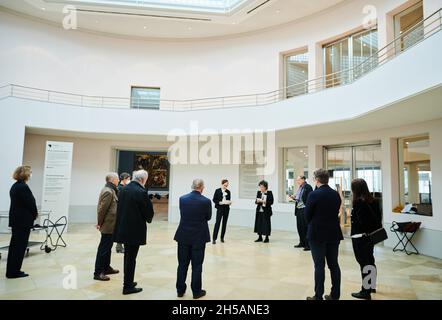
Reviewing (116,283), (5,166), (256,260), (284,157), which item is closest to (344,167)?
(284,157)

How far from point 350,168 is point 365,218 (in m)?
6.40

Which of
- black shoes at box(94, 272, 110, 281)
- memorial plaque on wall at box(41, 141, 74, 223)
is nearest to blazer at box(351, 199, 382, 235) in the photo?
black shoes at box(94, 272, 110, 281)

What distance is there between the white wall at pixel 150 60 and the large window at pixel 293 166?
2811 millimetres

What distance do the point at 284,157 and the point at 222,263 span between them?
6819mm

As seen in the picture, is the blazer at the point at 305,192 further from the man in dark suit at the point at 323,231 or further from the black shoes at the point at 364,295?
the man in dark suit at the point at 323,231

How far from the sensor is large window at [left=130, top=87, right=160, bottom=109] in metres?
14.3

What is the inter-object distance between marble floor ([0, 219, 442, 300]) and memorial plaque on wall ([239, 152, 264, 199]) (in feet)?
14.2

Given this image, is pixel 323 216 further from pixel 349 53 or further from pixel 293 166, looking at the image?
pixel 349 53

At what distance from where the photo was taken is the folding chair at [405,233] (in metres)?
7.51

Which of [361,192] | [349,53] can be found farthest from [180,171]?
[361,192]

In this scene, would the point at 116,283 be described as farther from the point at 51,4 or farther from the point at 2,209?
the point at 51,4

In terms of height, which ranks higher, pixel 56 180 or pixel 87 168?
pixel 87 168

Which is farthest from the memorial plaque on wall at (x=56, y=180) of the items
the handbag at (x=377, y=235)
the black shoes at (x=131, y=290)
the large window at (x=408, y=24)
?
the large window at (x=408, y=24)

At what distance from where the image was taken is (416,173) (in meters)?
8.41
